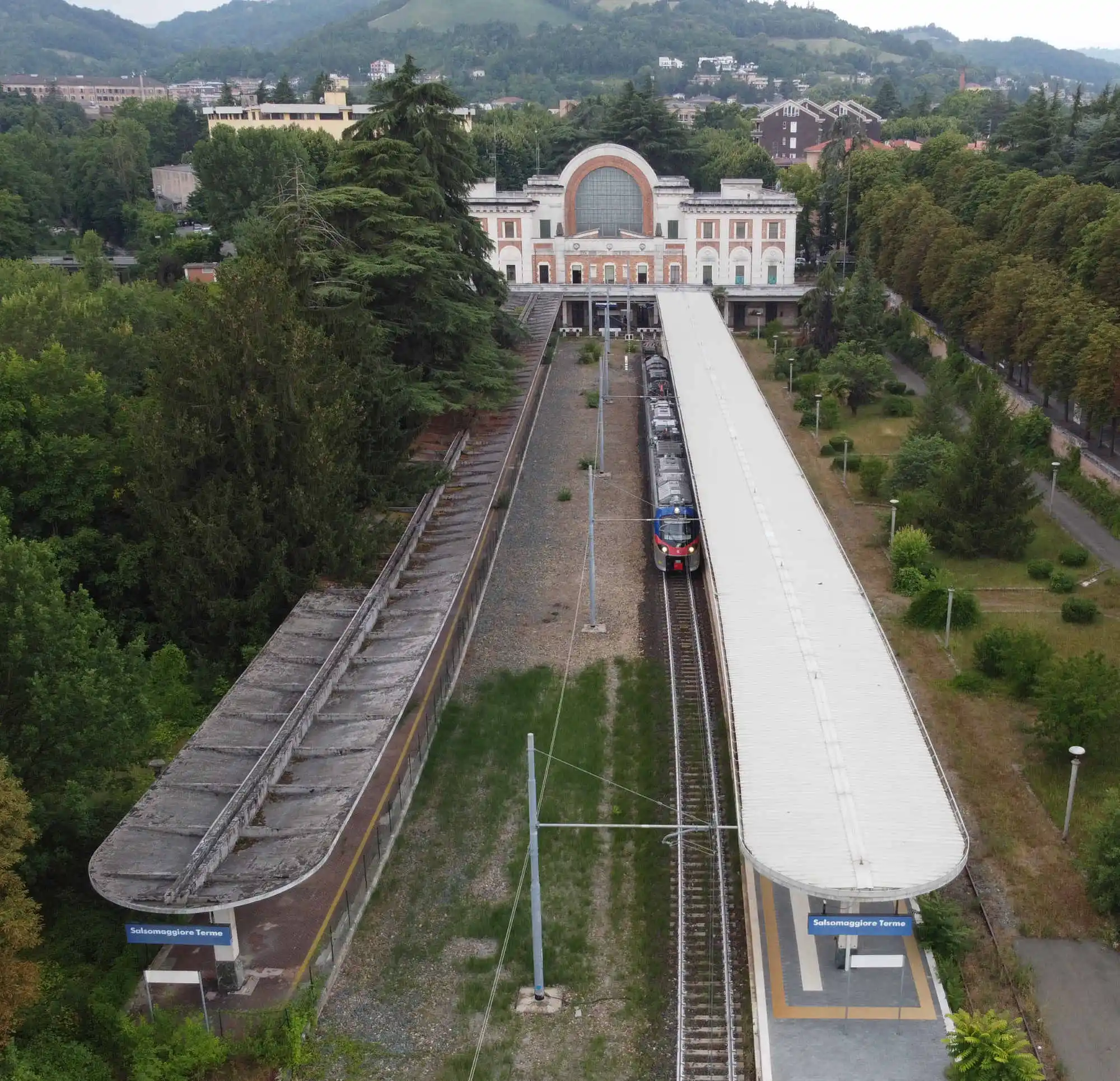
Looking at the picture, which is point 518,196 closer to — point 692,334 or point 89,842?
point 692,334

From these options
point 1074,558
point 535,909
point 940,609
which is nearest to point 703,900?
point 535,909

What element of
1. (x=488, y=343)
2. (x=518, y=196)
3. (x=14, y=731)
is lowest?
(x=14, y=731)

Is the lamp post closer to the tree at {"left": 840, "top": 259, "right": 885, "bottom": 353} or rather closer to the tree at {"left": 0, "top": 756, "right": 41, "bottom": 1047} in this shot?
the tree at {"left": 0, "top": 756, "right": 41, "bottom": 1047}

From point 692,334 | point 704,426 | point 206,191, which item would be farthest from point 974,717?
point 206,191

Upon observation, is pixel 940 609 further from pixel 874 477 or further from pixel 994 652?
pixel 874 477

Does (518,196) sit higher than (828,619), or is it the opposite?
(518,196)

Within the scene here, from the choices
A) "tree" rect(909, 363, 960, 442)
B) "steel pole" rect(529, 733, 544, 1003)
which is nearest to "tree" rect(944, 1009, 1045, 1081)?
"steel pole" rect(529, 733, 544, 1003)
